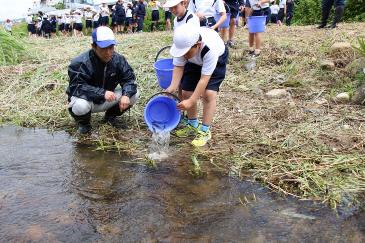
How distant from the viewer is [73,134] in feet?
14.6

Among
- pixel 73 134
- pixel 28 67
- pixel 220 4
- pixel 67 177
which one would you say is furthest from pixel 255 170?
pixel 28 67

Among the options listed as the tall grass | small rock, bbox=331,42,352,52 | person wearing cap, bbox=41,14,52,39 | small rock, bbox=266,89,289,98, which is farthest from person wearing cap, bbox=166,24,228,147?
person wearing cap, bbox=41,14,52,39

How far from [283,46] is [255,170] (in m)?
4.43

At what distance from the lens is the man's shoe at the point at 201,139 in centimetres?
400

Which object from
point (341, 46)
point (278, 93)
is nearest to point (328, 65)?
point (341, 46)

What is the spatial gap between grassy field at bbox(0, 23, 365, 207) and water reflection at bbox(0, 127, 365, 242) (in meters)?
0.26

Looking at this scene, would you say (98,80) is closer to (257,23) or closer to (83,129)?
(83,129)

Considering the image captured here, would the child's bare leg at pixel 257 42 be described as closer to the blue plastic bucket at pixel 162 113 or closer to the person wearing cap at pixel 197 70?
the person wearing cap at pixel 197 70

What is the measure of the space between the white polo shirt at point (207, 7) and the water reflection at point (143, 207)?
121 inches

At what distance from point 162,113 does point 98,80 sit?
737 mm

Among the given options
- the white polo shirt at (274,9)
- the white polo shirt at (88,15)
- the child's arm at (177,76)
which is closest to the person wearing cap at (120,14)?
the white polo shirt at (88,15)

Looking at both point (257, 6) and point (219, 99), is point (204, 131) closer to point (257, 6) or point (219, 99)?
point (219, 99)

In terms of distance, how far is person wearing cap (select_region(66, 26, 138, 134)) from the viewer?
3.98m

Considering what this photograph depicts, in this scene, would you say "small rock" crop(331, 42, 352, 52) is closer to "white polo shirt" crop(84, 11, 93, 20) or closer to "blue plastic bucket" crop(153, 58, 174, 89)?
"blue plastic bucket" crop(153, 58, 174, 89)
